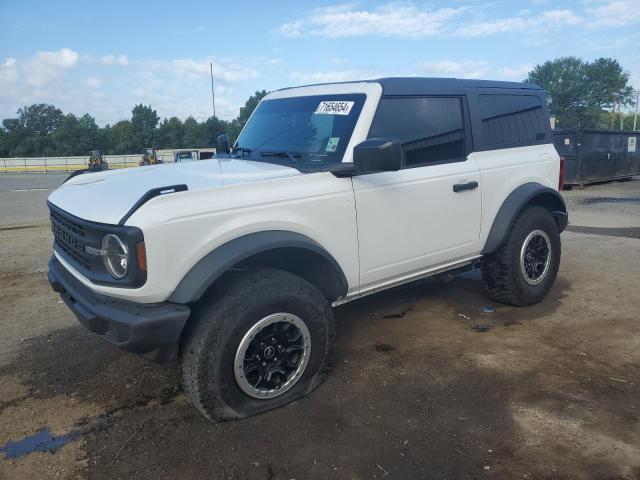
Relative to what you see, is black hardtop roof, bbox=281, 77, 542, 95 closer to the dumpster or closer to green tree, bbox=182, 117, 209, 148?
the dumpster

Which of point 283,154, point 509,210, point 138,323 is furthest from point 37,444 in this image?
point 509,210

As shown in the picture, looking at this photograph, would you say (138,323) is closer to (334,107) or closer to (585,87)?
(334,107)

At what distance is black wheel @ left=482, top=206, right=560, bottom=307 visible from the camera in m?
4.64

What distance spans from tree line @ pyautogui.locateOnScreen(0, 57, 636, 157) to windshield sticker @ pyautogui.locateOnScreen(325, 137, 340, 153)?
5644 cm

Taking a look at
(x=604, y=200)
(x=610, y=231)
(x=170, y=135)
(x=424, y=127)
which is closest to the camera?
(x=424, y=127)

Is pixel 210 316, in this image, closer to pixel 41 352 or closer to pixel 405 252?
pixel 405 252

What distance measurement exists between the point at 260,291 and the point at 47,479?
4.71 feet

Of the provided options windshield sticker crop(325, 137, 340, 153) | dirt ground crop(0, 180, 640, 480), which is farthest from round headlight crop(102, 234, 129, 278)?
windshield sticker crop(325, 137, 340, 153)

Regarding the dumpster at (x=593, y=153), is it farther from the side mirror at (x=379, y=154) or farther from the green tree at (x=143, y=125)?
the green tree at (x=143, y=125)

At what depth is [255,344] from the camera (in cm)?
308

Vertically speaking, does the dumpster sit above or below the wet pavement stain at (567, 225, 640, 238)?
above

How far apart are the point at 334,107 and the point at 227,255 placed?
156 centimetres

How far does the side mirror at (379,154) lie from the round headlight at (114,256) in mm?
1480

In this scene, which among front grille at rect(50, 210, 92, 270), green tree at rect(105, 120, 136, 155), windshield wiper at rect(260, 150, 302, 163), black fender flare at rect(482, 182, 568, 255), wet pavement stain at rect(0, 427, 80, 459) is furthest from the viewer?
green tree at rect(105, 120, 136, 155)
